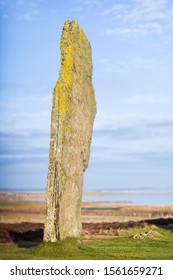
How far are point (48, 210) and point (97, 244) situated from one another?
4144mm

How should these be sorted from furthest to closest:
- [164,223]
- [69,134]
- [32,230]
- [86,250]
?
[164,223], [32,230], [69,134], [86,250]

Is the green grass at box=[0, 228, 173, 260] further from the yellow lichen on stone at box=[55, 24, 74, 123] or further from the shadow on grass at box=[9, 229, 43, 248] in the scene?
the yellow lichen on stone at box=[55, 24, 74, 123]

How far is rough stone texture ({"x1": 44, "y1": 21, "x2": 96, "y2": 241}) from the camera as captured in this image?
893 inches

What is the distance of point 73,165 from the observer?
23766mm

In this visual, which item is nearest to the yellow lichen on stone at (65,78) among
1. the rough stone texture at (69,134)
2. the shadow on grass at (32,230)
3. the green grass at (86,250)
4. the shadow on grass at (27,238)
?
the rough stone texture at (69,134)

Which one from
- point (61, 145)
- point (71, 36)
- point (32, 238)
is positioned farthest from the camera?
point (32, 238)

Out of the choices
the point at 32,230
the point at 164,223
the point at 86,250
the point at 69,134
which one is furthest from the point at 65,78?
the point at 164,223

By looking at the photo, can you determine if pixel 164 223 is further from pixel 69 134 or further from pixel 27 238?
pixel 69 134

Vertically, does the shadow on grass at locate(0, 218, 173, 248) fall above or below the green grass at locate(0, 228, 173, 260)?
above

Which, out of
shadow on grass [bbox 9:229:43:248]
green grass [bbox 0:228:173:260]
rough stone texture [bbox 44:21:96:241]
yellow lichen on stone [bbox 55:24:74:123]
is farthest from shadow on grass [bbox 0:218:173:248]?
yellow lichen on stone [bbox 55:24:74:123]

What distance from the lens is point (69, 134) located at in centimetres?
2330
